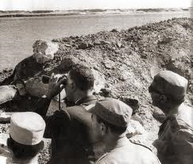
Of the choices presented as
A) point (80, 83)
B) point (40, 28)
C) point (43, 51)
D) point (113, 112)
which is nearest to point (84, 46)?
point (43, 51)

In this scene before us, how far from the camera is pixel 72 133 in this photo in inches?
128

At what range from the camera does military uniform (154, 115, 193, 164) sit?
115 inches

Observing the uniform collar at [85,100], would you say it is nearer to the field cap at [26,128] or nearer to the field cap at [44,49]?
the field cap at [26,128]

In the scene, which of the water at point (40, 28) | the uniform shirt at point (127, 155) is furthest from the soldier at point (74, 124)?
the water at point (40, 28)

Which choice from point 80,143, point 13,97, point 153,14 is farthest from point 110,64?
point 153,14

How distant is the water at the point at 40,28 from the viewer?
12094 mm

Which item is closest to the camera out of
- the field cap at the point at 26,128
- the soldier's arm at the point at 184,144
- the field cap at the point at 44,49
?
the field cap at the point at 26,128

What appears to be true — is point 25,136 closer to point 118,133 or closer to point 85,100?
point 118,133

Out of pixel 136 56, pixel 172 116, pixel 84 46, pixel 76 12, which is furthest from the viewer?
pixel 76 12

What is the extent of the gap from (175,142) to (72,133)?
801mm

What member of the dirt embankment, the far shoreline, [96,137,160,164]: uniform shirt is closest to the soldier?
[96,137,160,164]: uniform shirt

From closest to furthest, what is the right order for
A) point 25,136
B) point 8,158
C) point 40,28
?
point 25,136 → point 8,158 → point 40,28

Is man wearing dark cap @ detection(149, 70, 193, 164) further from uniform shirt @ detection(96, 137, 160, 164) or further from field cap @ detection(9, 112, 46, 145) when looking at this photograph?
field cap @ detection(9, 112, 46, 145)

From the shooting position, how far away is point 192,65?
1108 centimetres
